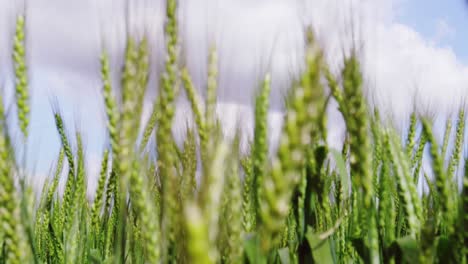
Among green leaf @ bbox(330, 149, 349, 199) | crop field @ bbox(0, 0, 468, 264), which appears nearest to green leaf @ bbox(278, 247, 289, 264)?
crop field @ bbox(0, 0, 468, 264)

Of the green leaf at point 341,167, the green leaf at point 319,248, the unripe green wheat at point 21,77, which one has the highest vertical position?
the unripe green wheat at point 21,77

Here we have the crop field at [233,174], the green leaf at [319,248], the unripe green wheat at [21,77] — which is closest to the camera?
the crop field at [233,174]

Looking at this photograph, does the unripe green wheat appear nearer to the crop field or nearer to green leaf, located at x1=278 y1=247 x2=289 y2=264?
the crop field

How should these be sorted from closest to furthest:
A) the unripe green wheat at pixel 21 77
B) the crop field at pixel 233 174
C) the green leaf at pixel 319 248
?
the crop field at pixel 233 174 < the unripe green wheat at pixel 21 77 < the green leaf at pixel 319 248

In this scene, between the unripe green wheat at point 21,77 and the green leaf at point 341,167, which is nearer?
the unripe green wheat at point 21,77

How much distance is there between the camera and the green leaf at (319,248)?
122 centimetres

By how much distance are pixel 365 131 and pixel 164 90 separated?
1.09ft

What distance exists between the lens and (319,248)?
123 cm

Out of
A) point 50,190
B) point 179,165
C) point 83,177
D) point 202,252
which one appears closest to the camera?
point 202,252

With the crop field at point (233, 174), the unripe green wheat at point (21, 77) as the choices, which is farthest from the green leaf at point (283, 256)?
the unripe green wheat at point (21, 77)

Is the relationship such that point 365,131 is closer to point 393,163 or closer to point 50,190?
point 393,163

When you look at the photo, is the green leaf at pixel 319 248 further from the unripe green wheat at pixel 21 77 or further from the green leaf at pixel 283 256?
the unripe green wheat at pixel 21 77

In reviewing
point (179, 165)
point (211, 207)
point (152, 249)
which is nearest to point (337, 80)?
point (179, 165)

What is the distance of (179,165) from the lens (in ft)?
3.54
